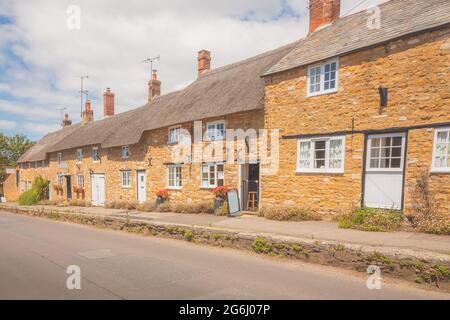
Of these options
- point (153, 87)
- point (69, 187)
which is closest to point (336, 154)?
point (153, 87)

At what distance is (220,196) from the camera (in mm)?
13055

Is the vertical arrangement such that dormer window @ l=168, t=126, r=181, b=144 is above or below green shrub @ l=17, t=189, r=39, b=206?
above

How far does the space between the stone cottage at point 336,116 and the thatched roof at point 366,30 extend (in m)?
0.05

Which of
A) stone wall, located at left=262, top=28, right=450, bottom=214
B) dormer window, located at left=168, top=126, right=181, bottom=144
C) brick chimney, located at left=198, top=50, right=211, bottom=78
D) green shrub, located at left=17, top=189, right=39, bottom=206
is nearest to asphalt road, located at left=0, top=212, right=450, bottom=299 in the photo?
stone wall, located at left=262, top=28, right=450, bottom=214

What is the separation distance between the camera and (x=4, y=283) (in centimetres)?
567

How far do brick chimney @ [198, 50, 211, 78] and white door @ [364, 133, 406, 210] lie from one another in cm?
1468

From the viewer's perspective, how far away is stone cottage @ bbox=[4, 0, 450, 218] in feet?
26.9

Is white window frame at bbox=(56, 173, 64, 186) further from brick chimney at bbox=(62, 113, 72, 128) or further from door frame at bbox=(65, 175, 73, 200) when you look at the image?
brick chimney at bbox=(62, 113, 72, 128)

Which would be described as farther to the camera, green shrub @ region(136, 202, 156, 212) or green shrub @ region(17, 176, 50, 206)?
green shrub @ region(17, 176, 50, 206)

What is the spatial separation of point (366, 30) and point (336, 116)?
3.26m

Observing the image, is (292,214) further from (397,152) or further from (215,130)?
(215,130)

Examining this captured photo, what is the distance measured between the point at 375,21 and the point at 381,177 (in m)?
5.70
